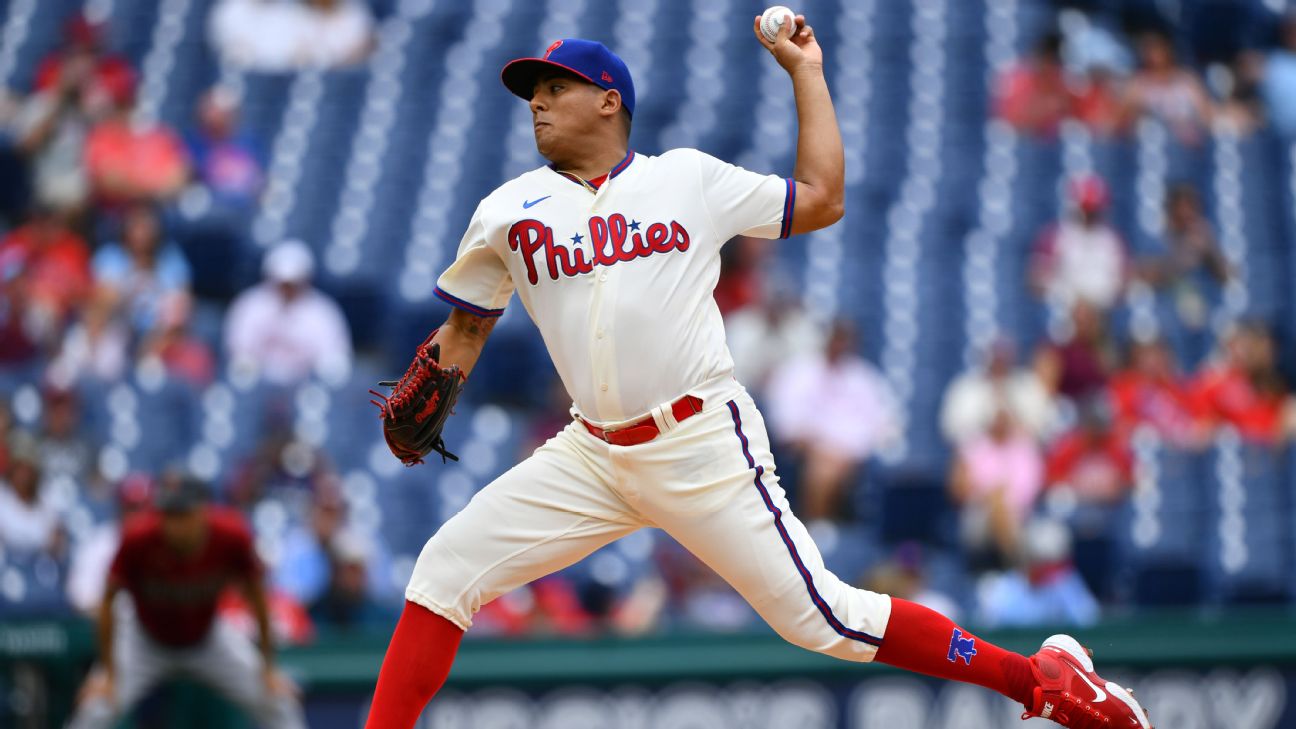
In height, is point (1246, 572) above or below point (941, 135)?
below

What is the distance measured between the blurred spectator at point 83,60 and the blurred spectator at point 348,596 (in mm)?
4658

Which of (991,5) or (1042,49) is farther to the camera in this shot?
(991,5)

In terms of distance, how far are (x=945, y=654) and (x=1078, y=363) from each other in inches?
239

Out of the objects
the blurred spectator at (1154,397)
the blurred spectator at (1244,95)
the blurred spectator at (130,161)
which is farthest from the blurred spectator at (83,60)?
the blurred spectator at (1244,95)

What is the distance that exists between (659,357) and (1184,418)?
6.59 meters

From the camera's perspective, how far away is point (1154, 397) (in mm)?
9633

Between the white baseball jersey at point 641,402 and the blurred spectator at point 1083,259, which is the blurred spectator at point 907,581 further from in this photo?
the white baseball jersey at point 641,402

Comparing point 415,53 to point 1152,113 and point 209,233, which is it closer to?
point 209,233

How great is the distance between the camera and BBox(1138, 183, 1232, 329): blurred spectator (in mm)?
10484

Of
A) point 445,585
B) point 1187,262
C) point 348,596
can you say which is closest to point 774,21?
point 445,585

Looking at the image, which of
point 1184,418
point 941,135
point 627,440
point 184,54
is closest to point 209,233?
point 184,54

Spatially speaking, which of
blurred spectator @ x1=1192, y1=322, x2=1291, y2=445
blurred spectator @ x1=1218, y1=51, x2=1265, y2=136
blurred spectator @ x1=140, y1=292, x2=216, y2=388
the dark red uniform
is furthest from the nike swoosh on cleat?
blurred spectator @ x1=1218, y1=51, x2=1265, y2=136

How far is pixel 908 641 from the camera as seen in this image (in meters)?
3.82

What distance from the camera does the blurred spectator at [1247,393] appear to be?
958cm
